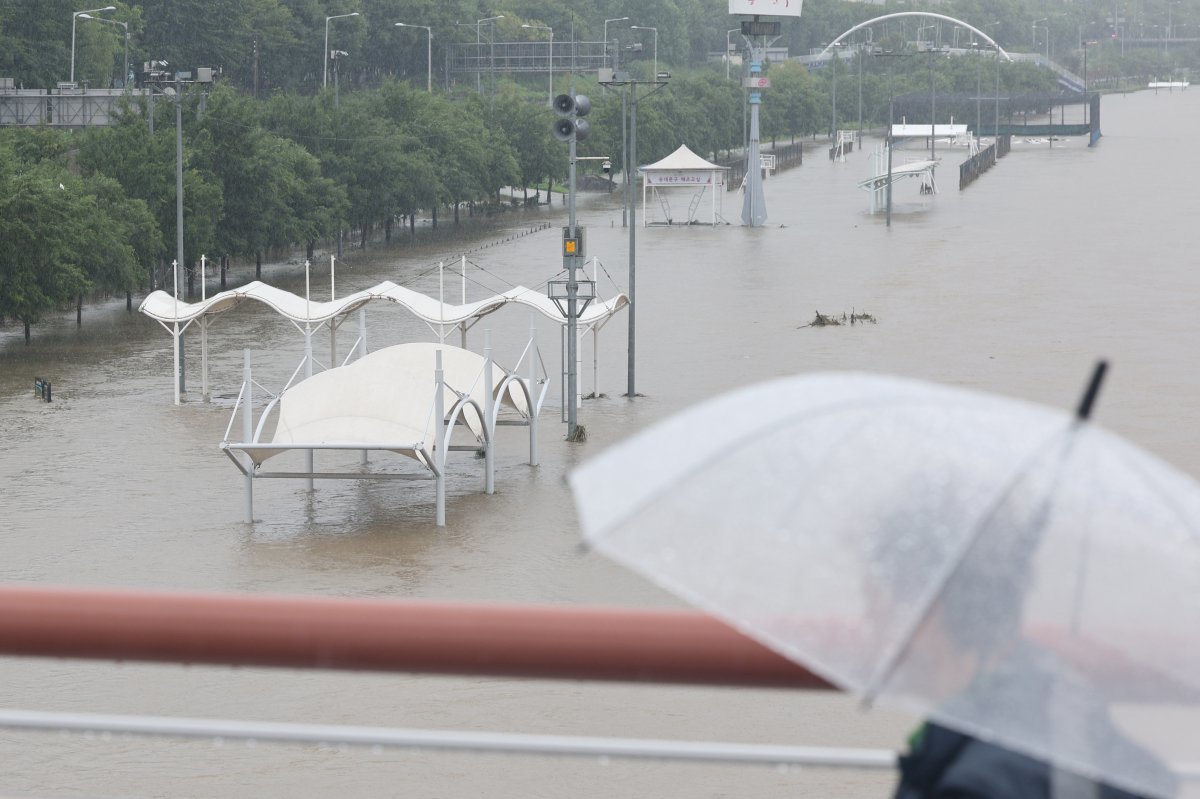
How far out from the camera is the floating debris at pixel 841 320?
41188 millimetres

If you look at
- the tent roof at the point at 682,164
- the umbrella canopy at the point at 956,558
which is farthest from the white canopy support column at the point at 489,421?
the tent roof at the point at 682,164

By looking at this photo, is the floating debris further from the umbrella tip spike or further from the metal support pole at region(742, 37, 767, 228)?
the umbrella tip spike

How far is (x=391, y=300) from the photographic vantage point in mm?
29906

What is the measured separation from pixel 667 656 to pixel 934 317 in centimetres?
4080

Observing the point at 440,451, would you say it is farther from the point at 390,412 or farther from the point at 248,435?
the point at 248,435

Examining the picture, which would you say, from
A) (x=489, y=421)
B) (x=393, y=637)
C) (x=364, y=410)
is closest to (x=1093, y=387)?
(x=393, y=637)

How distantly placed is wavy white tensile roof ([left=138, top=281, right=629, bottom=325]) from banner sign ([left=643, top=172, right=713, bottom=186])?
36.6 m

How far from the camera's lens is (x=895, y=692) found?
5.93 ft

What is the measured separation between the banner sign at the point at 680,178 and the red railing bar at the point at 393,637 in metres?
65.4

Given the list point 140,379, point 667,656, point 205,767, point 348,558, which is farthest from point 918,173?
point 667,656

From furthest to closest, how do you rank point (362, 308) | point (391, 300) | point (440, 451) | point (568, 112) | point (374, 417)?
point (391, 300), point (362, 308), point (568, 112), point (374, 417), point (440, 451)

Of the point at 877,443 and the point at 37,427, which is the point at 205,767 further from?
the point at 37,427

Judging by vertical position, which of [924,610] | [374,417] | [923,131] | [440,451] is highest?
[923,131]

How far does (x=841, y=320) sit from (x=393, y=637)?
39.9 metres
